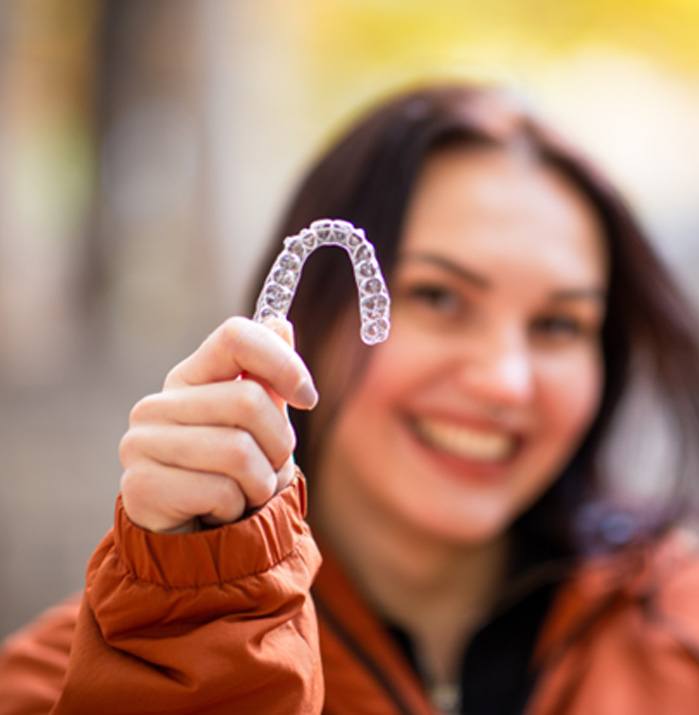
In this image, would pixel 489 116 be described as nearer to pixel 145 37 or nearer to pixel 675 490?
pixel 675 490

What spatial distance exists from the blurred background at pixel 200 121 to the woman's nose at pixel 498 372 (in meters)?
2.90

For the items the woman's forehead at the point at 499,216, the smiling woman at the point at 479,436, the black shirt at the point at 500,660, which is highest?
the woman's forehead at the point at 499,216

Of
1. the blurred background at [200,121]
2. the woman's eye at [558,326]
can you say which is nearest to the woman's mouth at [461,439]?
the woman's eye at [558,326]

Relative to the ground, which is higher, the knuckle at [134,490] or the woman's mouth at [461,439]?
the knuckle at [134,490]

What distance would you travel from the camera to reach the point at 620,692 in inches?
40.7

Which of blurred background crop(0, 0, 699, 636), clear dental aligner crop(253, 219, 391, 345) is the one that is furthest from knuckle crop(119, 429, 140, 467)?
blurred background crop(0, 0, 699, 636)

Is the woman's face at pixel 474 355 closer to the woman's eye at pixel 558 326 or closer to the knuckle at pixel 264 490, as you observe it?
the woman's eye at pixel 558 326

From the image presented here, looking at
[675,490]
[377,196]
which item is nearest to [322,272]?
[377,196]

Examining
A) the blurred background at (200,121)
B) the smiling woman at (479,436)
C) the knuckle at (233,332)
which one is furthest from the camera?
the blurred background at (200,121)

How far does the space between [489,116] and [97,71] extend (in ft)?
11.8

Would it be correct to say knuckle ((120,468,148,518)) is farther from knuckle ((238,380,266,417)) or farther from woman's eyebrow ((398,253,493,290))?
woman's eyebrow ((398,253,493,290))

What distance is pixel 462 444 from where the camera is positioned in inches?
43.4

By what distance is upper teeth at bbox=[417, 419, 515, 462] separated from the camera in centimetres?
109

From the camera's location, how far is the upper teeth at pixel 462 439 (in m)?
1.09
